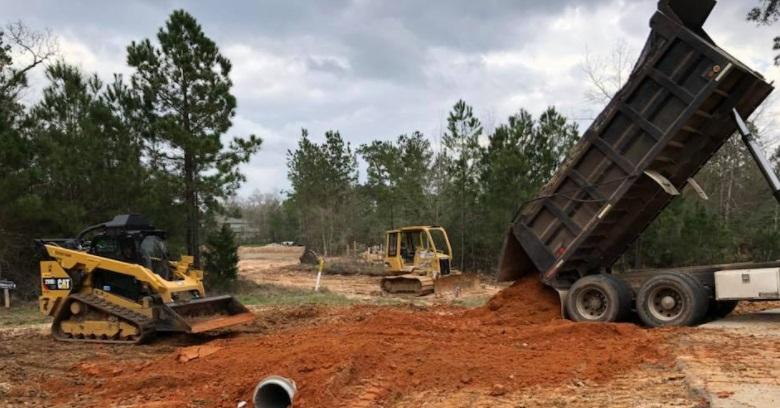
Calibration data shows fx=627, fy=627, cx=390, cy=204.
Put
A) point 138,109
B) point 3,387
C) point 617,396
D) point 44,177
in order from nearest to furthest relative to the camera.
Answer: point 617,396, point 3,387, point 44,177, point 138,109

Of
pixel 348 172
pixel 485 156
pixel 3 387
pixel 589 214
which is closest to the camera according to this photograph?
pixel 3 387

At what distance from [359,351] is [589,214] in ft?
14.3

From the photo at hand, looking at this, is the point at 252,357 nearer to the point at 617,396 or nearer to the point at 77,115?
the point at 617,396

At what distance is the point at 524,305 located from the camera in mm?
10156

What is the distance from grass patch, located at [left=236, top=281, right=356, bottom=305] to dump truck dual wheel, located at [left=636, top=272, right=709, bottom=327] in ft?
27.4

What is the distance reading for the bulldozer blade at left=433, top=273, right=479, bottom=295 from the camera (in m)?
19.1

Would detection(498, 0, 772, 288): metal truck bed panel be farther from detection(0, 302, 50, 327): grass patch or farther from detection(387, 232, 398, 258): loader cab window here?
detection(387, 232, 398, 258): loader cab window

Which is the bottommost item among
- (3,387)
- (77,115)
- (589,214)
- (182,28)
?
(3,387)

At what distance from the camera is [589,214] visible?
928 cm

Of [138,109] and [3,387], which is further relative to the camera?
[138,109]

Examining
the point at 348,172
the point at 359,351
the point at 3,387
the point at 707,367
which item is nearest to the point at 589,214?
the point at 707,367

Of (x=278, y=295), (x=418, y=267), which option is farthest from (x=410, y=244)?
(x=278, y=295)

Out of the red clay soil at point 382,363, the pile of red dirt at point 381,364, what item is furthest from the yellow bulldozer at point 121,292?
the pile of red dirt at point 381,364

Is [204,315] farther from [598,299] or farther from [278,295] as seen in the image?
[278,295]
